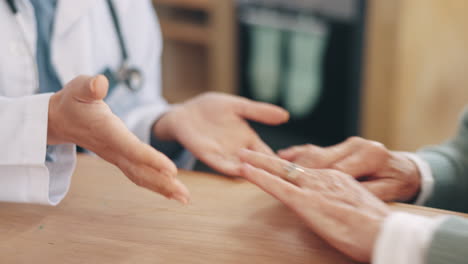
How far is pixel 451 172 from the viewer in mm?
649

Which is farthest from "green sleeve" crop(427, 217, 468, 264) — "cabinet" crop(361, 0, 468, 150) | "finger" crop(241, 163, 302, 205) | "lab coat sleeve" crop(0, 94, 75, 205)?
"cabinet" crop(361, 0, 468, 150)

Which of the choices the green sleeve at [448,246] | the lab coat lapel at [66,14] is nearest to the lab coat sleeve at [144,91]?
the lab coat lapel at [66,14]

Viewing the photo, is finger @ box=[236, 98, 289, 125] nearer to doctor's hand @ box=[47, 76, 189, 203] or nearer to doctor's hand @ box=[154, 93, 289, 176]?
doctor's hand @ box=[154, 93, 289, 176]

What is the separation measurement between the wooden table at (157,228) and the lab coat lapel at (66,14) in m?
0.27

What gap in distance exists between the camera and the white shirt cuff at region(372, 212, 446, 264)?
430 millimetres

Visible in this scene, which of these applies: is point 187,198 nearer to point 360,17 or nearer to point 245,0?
point 360,17

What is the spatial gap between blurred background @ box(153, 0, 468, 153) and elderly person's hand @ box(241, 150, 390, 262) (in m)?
1.05

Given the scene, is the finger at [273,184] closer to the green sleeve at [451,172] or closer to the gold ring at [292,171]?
the gold ring at [292,171]

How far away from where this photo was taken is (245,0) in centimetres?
197

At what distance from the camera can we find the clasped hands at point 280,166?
486 millimetres

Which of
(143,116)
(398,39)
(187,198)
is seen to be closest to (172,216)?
(187,198)

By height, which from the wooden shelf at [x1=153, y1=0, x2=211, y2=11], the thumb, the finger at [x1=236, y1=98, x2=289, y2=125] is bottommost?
the finger at [x1=236, y1=98, x2=289, y2=125]

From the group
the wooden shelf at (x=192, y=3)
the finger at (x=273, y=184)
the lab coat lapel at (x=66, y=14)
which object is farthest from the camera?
the wooden shelf at (x=192, y=3)

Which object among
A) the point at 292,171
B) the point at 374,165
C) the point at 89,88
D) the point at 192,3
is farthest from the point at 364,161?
the point at 192,3
